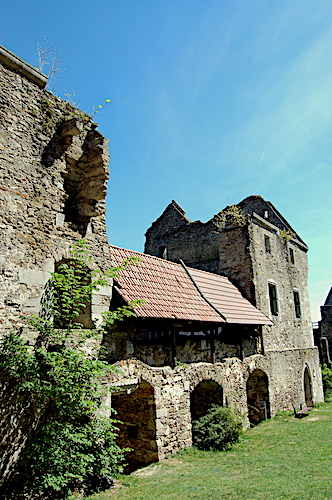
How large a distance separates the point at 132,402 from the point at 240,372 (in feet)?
15.1

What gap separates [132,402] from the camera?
9.11m

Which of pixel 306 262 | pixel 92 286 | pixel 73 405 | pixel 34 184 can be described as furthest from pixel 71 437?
pixel 306 262

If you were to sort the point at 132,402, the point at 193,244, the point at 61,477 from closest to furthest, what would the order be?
the point at 61,477 → the point at 132,402 → the point at 193,244

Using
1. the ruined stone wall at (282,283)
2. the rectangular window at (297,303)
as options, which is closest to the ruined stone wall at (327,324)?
the ruined stone wall at (282,283)

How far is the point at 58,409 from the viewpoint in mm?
6363

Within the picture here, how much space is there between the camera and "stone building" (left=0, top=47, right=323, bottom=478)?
6863 millimetres

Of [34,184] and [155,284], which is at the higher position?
[34,184]

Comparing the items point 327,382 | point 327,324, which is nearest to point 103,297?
point 327,382

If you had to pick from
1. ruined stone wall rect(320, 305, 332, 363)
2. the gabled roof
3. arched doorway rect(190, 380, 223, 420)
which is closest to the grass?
arched doorway rect(190, 380, 223, 420)

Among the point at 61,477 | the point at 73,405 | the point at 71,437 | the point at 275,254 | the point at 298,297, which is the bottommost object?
the point at 61,477

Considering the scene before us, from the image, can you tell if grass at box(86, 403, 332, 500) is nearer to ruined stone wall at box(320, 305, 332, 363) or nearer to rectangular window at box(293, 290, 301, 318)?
rectangular window at box(293, 290, 301, 318)

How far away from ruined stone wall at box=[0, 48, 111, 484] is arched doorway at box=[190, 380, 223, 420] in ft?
16.7

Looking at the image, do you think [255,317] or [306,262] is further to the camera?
[306,262]

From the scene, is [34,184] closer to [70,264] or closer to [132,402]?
[70,264]
